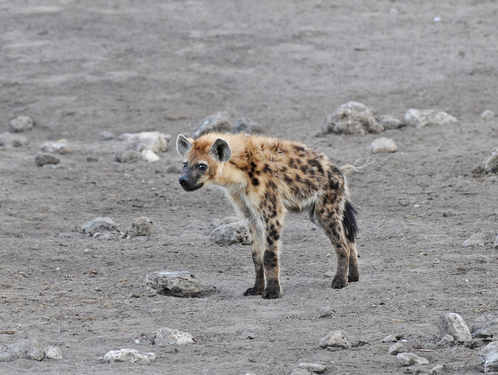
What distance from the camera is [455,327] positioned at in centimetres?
438

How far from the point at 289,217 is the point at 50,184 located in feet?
7.26

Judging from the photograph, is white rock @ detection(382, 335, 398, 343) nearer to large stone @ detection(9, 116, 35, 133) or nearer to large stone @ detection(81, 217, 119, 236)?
large stone @ detection(81, 217, 119, 236)

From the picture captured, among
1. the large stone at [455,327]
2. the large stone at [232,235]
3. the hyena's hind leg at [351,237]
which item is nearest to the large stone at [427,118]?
the large stone at [232,235]

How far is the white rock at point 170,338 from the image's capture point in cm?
461

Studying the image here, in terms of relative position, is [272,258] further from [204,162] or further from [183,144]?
[183,144]

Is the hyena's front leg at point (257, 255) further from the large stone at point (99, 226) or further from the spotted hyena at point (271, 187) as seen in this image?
the large stone at point (99, 226)

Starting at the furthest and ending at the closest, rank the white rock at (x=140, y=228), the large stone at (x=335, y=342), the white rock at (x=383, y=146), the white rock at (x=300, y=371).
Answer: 1. the white rock at (x=383, y=146)
2. the white rock at (x=140, y=228)
3. the large stone at (x=335, y=342)
4. the white rock at (x=300, y=371)

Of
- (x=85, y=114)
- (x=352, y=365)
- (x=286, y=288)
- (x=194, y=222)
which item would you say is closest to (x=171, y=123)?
(x=85, y=114)

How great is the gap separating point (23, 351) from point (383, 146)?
5.22m

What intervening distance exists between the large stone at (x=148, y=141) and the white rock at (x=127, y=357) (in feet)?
17.8

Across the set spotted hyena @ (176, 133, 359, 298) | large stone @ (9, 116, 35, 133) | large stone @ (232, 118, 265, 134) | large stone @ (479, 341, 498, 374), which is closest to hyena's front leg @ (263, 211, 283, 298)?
spotted hyena @ (176, 133, 359, 298)

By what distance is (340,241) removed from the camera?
5.90 m

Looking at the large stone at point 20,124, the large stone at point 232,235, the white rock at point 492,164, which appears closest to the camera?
the large stone at point 232,235

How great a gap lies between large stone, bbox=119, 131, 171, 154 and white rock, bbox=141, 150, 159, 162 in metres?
0.16
